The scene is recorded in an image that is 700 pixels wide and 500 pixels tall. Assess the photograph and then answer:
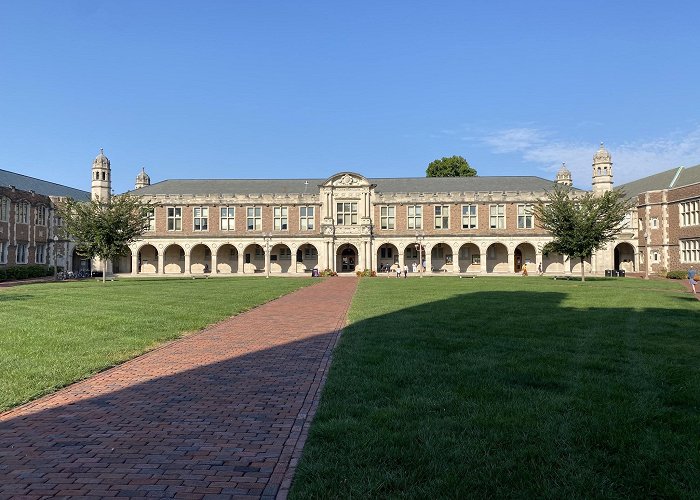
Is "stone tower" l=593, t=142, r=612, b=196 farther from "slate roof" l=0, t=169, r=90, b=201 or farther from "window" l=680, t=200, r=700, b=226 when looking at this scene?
"slate roof" l=0, t=169, r=90, b=201

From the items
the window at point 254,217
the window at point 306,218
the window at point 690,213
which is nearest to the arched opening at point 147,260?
the window at point 254,217

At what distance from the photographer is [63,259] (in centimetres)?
5488

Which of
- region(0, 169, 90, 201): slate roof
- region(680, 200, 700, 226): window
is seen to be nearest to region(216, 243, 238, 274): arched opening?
region(0, 169, 90, 201): slate roof

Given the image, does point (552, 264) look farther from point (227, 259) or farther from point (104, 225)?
point (104, 225)

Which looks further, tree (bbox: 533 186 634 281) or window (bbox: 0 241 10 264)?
window (bbox: 0 241 10 264)

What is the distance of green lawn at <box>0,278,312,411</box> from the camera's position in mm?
8000

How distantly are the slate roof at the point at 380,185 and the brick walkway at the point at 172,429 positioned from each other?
50735mm

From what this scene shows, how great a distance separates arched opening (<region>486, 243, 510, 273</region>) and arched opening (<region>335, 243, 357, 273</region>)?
15113 mm

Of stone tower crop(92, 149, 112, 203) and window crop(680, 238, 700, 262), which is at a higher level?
stone tower crop(92, 149, 112, 203)


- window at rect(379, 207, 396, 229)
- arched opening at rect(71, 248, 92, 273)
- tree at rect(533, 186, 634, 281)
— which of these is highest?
window at rect(379, 207, 396, 229)

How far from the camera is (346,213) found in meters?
56.3

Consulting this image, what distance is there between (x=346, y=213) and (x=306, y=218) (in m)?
4.55

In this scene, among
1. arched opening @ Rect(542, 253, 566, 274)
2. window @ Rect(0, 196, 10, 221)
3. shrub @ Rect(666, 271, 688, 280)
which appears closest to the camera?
shrub @ Rect(666, 271, 688, 280)

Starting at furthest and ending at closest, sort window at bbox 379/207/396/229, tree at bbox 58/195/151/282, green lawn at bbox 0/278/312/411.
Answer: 1. window at bbox 379/207/396/229
2. tree at bbox 58/195/151/282
3. green lawn at bbox 0/278/312/411
